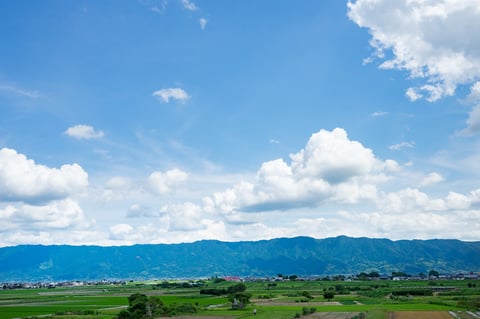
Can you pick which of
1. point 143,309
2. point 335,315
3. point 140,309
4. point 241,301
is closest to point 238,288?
point 241,301

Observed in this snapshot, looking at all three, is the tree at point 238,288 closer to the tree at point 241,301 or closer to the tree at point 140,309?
the tree at point 241,301

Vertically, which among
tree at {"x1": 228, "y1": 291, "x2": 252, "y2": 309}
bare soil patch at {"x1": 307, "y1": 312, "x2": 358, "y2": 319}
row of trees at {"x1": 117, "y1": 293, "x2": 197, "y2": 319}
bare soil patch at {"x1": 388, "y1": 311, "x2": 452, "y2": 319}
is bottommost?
bare soil patch at {"x1": 388, "y1": 311, "x2": 452, "y2": 319}

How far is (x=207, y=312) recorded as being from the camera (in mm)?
67188

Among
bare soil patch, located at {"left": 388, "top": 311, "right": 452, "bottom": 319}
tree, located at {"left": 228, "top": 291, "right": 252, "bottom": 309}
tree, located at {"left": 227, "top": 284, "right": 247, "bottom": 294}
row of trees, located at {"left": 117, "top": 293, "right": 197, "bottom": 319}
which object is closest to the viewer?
bare soil patch, located at {"left": 388, "top": 311, "right": 452, "bottom": 319}

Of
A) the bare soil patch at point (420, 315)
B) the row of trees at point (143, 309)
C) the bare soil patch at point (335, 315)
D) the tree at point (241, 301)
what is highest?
the row of trees at point (143, 309)

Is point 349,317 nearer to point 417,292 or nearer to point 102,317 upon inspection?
point 102,317

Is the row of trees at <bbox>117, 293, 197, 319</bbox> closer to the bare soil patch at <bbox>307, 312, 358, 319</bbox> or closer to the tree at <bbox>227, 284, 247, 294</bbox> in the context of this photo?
the bare soil patch at <bbox>307, 312, 358, 319</bbox>

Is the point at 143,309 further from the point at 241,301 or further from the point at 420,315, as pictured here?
the point at 420,315

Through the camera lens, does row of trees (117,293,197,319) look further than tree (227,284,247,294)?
No

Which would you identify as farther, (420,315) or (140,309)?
(140,309)

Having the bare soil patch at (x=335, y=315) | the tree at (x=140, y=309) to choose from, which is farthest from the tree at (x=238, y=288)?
the bare soil patch at (x=335, y=315)

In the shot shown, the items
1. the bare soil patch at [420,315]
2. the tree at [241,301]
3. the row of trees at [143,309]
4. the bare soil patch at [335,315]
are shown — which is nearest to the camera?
the bare soil patch at [420,315]

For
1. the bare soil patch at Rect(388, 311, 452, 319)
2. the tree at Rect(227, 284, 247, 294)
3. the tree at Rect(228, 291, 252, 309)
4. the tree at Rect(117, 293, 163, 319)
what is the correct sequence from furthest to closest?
the tree at Rect(227, 284, 247, 294), the tree at Rect(228, 291, 252, 309), the tree at Rect(117, 293, 163, 319), the bare soil patch at Rect(388, 311, 452, 319)

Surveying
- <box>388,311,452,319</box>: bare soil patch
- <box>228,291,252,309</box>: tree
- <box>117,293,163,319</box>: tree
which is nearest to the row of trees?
<box>117,293,163,319</box>: tree
